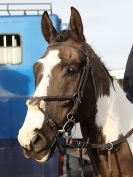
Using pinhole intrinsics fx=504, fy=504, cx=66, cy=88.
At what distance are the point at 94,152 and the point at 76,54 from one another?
811mm

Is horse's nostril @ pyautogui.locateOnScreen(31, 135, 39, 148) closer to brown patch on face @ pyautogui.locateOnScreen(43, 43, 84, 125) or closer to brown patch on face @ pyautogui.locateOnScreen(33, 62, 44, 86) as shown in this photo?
brown patch on face @ pyautogui.locateOnScreen(43, 43, 84, 125)

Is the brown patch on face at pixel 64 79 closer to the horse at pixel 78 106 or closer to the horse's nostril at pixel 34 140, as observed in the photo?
the horse at pixel 78 106

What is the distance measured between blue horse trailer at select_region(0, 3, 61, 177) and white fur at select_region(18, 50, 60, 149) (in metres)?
4.70

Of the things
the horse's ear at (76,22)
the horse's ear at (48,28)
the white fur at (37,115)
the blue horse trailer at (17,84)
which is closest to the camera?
the white fur at (37,115)

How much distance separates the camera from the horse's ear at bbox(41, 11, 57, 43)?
4.11 metres

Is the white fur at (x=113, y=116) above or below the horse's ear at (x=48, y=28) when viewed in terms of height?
below

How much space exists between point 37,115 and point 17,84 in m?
4.97

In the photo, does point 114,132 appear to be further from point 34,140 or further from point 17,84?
point 17,84

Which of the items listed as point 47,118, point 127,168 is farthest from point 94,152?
point 47,118

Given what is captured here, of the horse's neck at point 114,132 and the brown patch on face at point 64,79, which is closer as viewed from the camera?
the brown patch on face at point 64,79

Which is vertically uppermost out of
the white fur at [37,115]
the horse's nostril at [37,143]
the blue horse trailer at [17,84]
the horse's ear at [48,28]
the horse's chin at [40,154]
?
the horse's ear at [48,28]

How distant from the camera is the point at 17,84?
852 cm

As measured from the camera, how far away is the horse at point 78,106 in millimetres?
3645

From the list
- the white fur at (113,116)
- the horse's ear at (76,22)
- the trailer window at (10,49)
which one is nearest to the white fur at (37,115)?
the horse's ear at (76,22)
